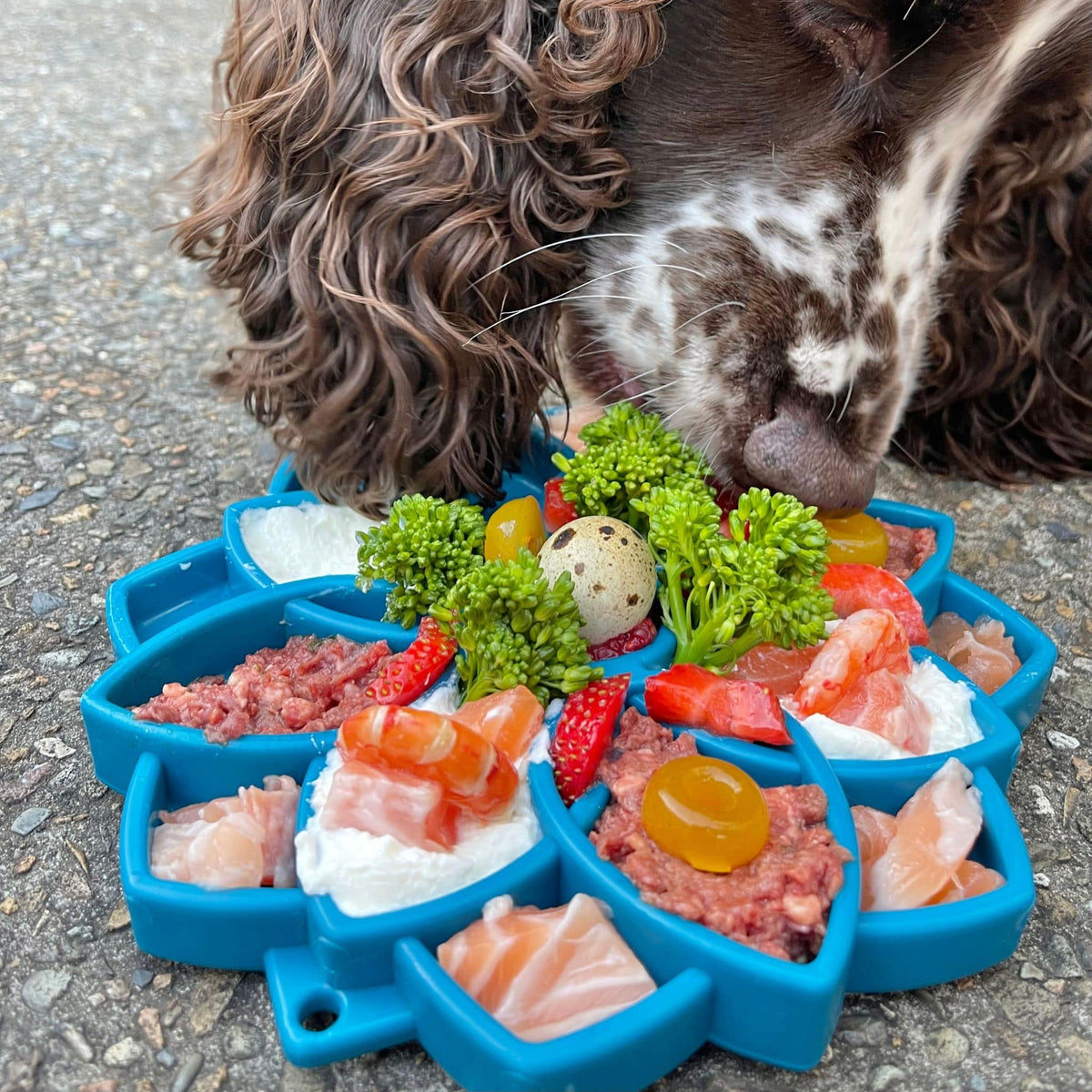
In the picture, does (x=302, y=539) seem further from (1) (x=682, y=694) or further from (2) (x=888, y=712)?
(2) (x=888, y=712)

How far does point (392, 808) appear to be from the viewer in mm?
1206

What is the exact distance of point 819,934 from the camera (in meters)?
1.13

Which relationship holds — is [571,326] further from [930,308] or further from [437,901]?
[437,901]

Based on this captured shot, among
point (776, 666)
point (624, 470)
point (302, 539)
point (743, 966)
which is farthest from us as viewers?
point (302, 539)

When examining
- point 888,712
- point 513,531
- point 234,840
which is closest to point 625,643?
Result: point 513,531

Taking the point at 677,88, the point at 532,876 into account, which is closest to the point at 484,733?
the point at 532,876

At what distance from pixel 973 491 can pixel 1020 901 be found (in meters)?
1.21

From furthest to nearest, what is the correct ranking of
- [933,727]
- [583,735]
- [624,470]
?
[624,470] < [933,727] < [583,735]

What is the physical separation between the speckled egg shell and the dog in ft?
1.02

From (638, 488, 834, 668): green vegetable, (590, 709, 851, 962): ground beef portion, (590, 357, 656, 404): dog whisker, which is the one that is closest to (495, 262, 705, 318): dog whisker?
(590, 357, 656, 404): dog whisker

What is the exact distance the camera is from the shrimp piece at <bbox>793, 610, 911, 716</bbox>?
141 cm

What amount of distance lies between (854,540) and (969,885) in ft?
1.97

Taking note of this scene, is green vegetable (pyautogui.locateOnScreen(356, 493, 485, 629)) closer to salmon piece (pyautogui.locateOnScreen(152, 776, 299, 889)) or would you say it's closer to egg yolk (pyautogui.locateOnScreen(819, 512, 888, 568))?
salmon piece (pyautogui.locateOnScreen(152, 776, 299, 889))

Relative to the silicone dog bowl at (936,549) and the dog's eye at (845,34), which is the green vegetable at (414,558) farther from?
the dog's eye at (845,34)
